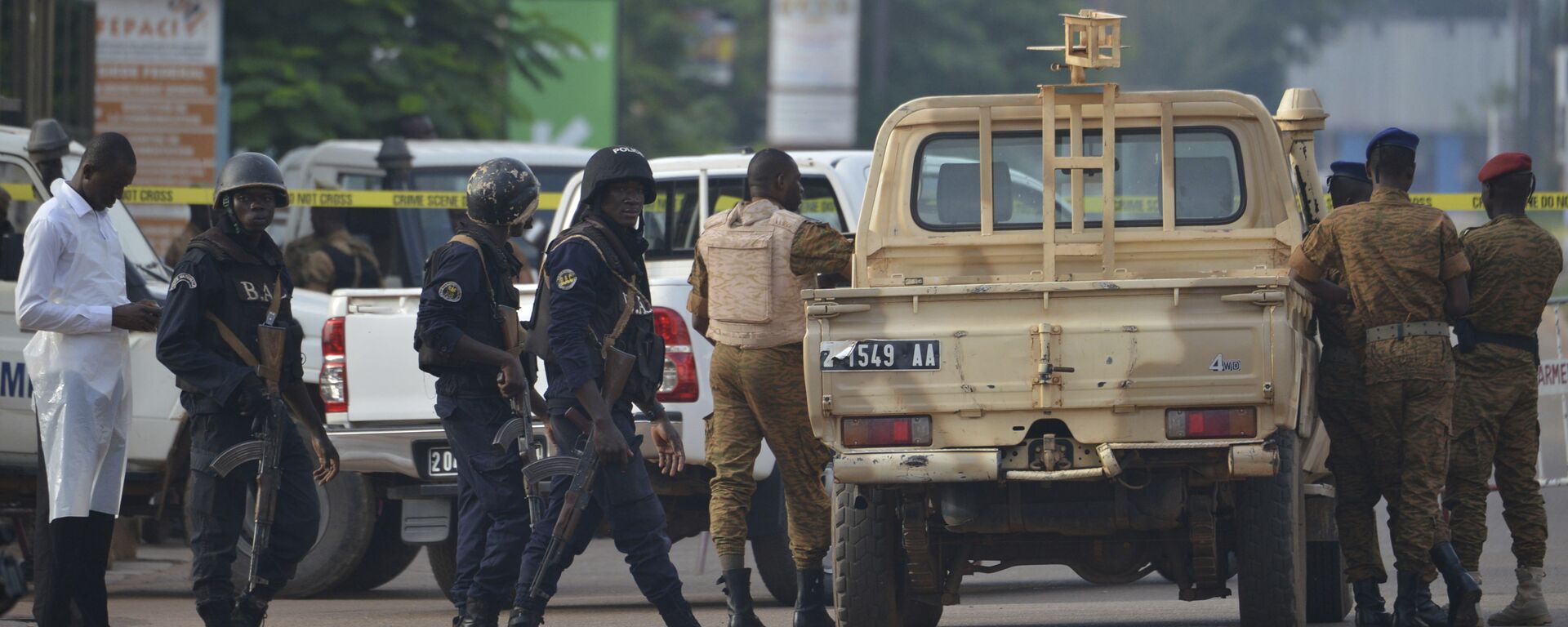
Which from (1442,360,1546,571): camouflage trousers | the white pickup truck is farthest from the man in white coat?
(1442,360,1546,571): camouflage trousers

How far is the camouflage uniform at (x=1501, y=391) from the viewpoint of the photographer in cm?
850

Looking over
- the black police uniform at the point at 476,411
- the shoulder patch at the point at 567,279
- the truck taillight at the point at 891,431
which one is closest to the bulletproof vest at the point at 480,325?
the black police uniform at the point at 476,411

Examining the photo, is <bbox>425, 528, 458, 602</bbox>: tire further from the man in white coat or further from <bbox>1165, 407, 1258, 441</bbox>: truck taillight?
<bbox>1165, 407, 1258, 441</bbox>: truck taillight

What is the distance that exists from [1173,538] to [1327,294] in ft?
3.93

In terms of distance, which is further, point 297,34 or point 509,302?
point 297,34

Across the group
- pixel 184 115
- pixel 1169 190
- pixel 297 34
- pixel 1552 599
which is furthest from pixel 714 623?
pixel 297 34

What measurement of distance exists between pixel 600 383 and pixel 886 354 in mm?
944

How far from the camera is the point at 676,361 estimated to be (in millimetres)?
9242

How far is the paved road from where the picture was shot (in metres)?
9.44

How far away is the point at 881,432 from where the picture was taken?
7469mm

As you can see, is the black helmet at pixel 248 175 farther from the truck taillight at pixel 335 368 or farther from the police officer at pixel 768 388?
the truck taillight at pixel 335 368

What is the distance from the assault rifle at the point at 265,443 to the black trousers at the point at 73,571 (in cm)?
58

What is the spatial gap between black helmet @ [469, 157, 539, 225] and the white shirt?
130 centimetres

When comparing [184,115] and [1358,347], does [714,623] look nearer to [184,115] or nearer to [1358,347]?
[1358,347]
